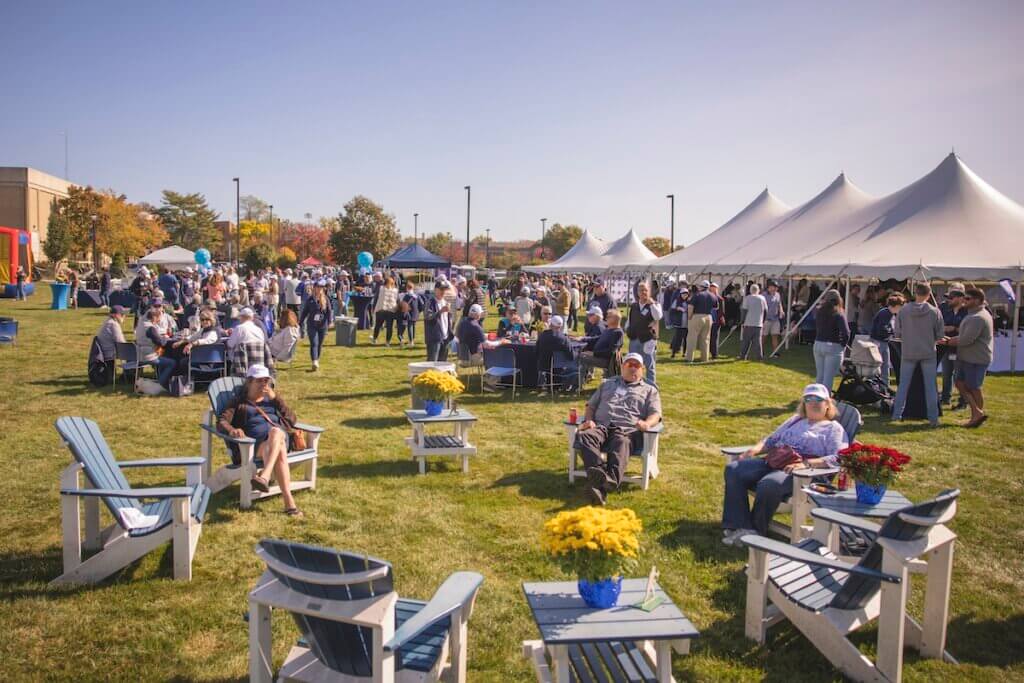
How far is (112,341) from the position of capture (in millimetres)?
11344

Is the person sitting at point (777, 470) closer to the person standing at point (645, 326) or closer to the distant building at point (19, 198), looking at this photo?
the person standing at point (645, 326)

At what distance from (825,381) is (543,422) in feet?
14.8

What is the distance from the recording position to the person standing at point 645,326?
1071 cm

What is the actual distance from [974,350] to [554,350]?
5.76 metres

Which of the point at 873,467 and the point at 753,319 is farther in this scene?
the point at 753,319

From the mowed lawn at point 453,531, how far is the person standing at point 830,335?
2.88 feet

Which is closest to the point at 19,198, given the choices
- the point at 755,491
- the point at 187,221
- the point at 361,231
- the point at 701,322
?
the point at 187,221

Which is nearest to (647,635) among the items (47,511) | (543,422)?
(47,511)

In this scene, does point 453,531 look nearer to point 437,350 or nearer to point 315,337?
point 437,350

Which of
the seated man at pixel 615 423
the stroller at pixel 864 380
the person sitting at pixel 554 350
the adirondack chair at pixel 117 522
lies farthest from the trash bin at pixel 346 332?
the adirondack chair at pixel 117 522

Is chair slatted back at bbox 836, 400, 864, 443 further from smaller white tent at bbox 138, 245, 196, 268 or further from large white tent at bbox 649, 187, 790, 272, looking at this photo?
smaller white tent at bbox 138, 245, 196, 268

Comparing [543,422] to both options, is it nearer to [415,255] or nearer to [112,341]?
[112,341]

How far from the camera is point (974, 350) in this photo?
30.1 ft

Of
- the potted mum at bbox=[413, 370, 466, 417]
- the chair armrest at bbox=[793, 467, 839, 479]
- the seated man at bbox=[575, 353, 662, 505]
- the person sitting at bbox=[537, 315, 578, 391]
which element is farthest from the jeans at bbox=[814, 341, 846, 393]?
the potted mum at bbox=[413, 370, 466, 417]
